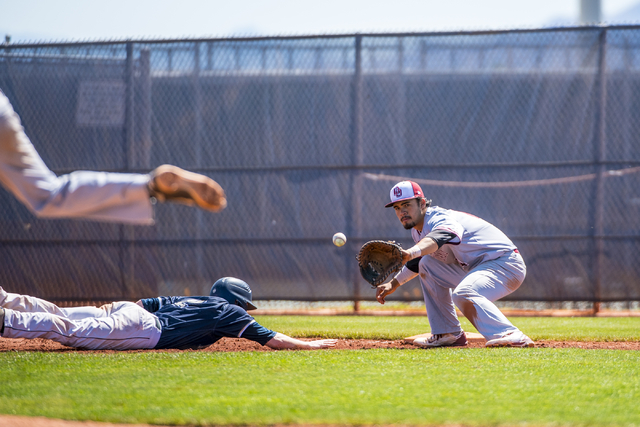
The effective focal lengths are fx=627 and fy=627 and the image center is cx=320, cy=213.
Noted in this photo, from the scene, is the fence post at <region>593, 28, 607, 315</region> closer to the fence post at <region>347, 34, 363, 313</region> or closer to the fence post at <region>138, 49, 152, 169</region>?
the fence post at <region>347, 34, 363, 313</region>

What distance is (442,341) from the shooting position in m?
5.12

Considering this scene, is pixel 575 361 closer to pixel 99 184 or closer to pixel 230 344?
pixel 230 344

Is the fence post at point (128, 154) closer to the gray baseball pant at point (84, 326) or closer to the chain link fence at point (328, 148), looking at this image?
the chain link fence at point (328, 148)

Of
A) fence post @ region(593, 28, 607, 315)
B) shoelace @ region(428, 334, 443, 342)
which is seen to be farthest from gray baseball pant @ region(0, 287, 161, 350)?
fence post @ region(593, 28, 607, 315)

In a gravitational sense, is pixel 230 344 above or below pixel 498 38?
below

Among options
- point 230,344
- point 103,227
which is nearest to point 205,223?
point 103,227

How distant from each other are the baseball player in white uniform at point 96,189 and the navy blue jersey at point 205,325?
1.89 m

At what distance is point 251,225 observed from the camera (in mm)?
8586

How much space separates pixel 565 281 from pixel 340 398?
6072 millimetres

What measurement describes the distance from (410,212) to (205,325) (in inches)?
75.8

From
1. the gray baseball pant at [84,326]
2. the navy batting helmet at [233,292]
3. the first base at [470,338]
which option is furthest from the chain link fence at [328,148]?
the gray baseball pant at [84,326]

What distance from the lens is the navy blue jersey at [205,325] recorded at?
4.42 m

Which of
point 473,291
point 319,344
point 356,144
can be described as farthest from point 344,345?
point 356,144

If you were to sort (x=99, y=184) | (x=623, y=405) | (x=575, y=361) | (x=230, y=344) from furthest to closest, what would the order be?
(x=230, y=344) < (x=575, y=361) < (x=623, y=405) < (x=99, y=184)
